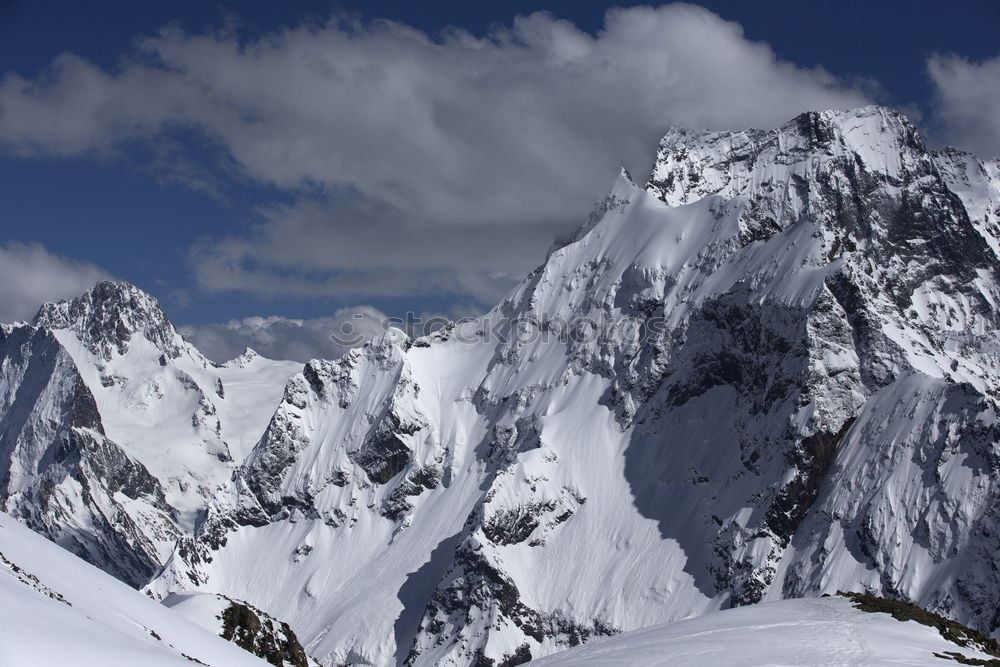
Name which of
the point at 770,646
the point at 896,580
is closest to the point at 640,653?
the point at 770,646

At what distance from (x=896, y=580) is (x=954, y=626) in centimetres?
13035

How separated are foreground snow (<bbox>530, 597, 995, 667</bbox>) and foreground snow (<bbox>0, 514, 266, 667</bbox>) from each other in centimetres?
2192

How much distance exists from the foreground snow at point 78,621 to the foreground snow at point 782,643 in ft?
71.9

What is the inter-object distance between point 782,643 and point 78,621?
3642 centimetres

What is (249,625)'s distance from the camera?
80.2 m

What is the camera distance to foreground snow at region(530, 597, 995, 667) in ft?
187

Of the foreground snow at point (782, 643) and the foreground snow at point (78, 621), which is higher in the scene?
the foreground snow at point (782, 643)

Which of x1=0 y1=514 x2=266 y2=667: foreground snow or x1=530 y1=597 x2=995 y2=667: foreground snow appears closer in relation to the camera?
x1=0 y1=514 x2=266 y2=667: foreground snow

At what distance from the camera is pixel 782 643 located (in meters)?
60.4

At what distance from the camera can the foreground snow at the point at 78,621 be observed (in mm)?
36688

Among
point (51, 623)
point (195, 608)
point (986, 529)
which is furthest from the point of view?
point (986, 529)

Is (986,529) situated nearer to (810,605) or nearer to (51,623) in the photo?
(810,605)

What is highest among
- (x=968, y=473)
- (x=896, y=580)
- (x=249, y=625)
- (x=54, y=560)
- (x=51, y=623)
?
(x=968, y=473)

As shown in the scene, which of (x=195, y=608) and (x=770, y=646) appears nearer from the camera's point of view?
(x=770, y=646)
